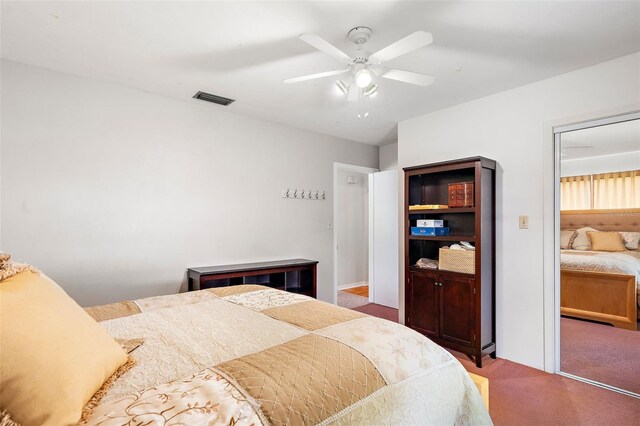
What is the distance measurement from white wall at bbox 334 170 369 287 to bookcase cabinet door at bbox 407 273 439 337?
99.4 inches

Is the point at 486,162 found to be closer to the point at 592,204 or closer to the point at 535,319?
the point at 592,204

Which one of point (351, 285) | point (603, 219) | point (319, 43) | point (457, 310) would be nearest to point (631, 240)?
point (603, 219)

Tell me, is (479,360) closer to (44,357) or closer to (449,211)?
(449,211)

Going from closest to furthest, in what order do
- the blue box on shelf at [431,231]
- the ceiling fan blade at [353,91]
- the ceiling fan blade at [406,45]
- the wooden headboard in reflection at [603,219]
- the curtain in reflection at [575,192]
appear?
the ceiling fan blade at [406,45] → the ceiling fan blade at [353,91] → the wooden headboard in reflection at [603,219] → the curtain in reflection at [575,192] → the blue box on shelf at [431,231]

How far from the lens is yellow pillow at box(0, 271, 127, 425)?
734 millimetres

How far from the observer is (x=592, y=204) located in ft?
9.59

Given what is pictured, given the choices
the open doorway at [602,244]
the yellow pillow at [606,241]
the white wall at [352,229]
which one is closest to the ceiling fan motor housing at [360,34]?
the open doorway at [602,244]

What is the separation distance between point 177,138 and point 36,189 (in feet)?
3.88

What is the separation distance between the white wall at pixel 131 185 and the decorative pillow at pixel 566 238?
275 centimetres

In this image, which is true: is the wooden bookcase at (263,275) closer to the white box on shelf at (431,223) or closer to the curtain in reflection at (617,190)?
the white box on shelf at (431,223)

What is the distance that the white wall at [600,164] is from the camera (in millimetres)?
2621

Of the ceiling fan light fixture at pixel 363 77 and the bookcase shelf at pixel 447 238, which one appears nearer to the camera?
the ceiling fan light fixture at pixel 363 77

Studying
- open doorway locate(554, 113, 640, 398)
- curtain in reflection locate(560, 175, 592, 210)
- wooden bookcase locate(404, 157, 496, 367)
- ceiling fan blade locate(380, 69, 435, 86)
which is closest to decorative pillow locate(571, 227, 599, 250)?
open doorway locate(554, 113, 640, 398)

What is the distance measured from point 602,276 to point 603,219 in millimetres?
717
